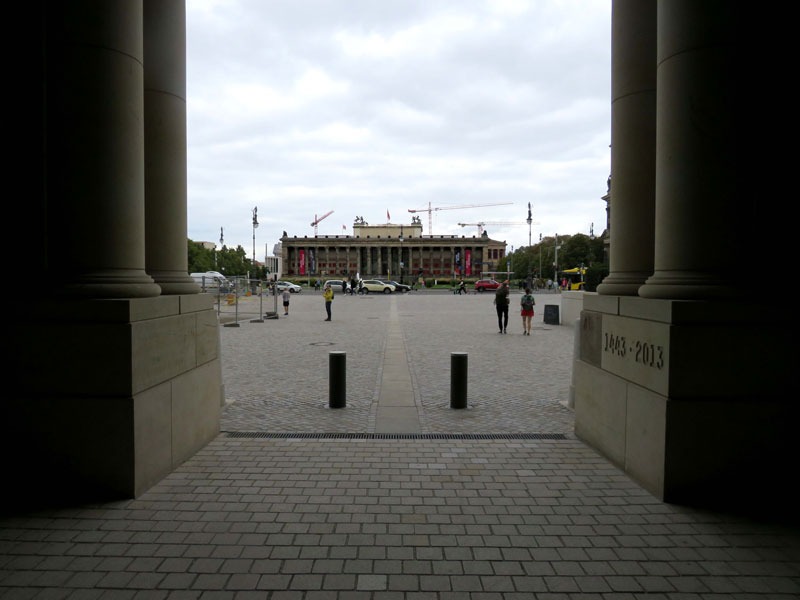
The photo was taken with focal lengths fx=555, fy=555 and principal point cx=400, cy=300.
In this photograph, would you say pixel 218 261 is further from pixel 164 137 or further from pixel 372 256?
pixel 164 137

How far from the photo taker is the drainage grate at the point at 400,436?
21.3 ft

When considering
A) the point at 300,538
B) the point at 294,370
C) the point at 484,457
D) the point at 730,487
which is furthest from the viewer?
the point at 294,370

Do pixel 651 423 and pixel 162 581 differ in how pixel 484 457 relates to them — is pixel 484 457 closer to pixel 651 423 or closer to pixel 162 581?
pixel 651 423

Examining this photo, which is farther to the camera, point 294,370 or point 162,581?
point 294,370

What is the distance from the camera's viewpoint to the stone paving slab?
10.9 feet

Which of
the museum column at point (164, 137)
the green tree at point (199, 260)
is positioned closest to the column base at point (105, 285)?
the museum column at point (164, 137)

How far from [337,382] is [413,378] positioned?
2.79 meters

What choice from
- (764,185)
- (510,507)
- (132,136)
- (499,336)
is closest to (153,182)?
(132,136)

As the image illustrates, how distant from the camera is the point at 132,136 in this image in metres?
4.98

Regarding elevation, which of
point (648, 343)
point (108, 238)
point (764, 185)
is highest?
point (764, 185)

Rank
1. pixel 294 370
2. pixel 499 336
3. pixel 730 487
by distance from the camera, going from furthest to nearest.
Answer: pixel 499 336 → pixel 294 370 → pixel 730 487

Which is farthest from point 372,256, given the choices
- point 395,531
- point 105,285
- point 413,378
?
point 395,531

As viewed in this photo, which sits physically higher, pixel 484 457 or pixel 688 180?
pixel 688 180

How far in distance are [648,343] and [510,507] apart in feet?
6.11
